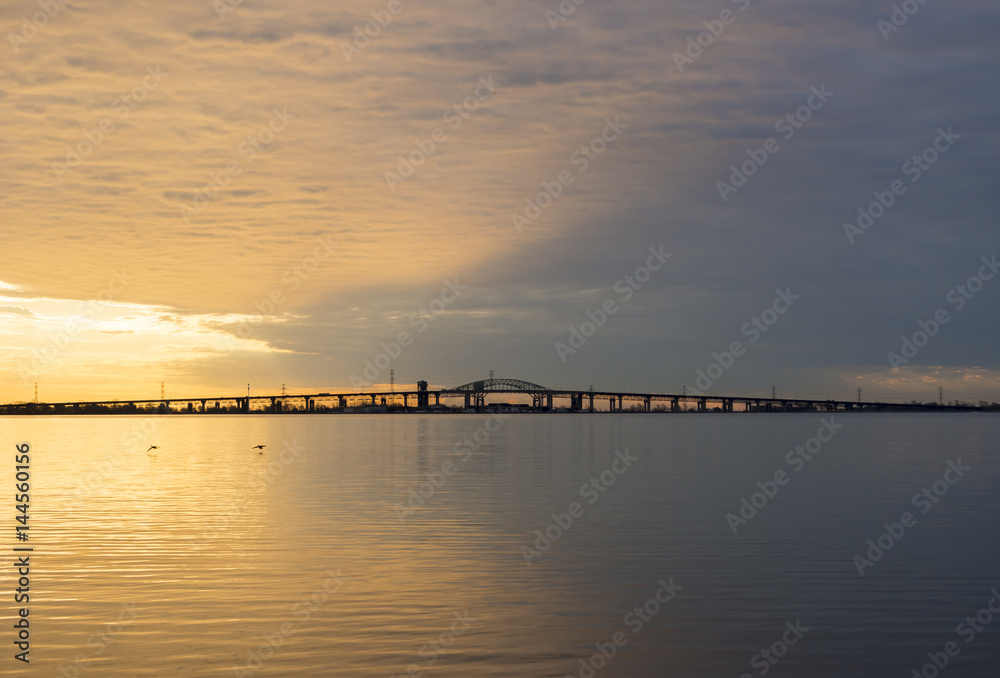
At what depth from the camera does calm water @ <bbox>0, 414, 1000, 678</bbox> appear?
15.2 m

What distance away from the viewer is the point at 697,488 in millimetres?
43125

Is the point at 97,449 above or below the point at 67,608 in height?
above

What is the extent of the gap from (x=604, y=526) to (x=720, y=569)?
25.4 ft

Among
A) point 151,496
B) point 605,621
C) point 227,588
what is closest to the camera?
point 605,621

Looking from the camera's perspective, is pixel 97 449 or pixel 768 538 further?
pixel 97 449

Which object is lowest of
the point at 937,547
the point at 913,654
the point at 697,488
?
the point at 913,654

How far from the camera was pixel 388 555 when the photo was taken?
24609 millimetres

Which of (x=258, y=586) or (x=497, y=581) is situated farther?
(x=497, y=581)

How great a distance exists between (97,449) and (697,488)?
62971 millimetres

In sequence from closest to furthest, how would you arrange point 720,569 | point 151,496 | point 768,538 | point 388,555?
1. point 720,569
2. point 388,555
3. point 768,538
4. point 151,496

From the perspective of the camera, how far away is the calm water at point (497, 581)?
15188 mm

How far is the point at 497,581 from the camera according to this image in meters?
21.1

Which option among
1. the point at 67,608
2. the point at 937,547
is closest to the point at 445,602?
the point at 67,608

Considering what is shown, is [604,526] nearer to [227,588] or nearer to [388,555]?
[388,555]
